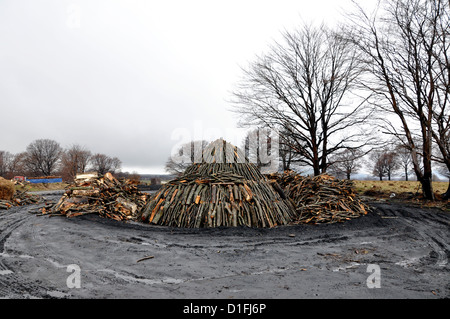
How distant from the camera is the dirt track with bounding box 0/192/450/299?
383cm

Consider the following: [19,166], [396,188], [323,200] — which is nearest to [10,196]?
[323,200]

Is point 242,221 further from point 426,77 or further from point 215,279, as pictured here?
point 426,77

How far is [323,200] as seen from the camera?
10102 mm

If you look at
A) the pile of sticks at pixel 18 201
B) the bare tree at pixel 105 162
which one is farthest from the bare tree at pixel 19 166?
the pile of sticks at pixel 18 201

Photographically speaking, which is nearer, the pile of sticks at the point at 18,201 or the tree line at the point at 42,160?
the pile of sticks at the point at 18,201

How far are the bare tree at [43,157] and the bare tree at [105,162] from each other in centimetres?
651

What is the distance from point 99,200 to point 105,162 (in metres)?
53.6

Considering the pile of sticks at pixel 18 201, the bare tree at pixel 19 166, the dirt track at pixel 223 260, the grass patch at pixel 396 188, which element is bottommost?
the dirt track at pixel 223 260

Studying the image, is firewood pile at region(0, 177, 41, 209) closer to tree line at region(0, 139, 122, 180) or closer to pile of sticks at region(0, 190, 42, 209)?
pile of sticks at region(0, 190, 42, 209)

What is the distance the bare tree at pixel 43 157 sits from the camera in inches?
2013

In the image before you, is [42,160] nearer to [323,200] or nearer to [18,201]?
[18,201]

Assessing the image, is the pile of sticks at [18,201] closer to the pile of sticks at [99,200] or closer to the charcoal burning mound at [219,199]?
the pile of sticks at [99,200]

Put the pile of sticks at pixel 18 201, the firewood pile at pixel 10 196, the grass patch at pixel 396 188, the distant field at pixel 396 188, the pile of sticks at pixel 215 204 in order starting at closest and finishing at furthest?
the pile of sticks at pixel 215 204
the pile of sticks at pixel 18 201
the firewood pile at pixel 10 196
the grass patch at pixel 396 188
the distant field at pixel 396 188

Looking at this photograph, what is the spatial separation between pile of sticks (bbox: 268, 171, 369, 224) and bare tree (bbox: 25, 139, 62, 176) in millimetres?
A: 54980
